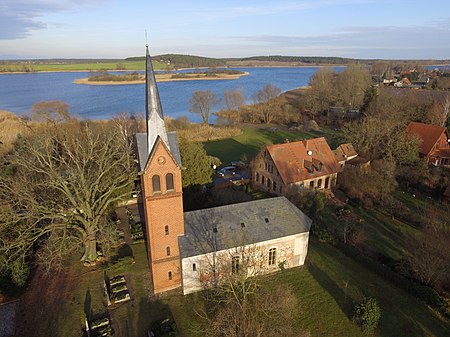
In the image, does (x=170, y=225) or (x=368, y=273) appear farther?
(x=368, y=273)

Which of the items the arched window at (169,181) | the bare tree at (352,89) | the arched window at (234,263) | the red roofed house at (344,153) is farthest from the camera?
the bare tree at (352,89)

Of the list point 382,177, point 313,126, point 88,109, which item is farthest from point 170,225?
point 88,109

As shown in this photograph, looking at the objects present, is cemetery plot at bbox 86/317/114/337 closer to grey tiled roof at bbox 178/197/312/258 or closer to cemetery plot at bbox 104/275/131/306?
cemetery plot at bbox 104/275/131/306

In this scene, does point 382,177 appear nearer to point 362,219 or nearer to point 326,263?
point 362,219

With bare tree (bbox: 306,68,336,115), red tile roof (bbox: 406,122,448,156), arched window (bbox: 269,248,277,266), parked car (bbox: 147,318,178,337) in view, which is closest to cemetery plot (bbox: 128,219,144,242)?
parked car (bbox: 147,318,178,337)

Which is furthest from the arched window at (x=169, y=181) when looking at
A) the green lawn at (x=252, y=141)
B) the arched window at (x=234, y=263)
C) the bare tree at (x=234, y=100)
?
the bare tree at (x=234, y=100)

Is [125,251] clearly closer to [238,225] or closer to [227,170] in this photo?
[238,225]

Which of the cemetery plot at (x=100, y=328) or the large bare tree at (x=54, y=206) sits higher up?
the large bare tree at (x=54, y=206)

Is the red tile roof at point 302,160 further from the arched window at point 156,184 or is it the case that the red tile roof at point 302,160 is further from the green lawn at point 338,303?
the arched window at point 156,184
